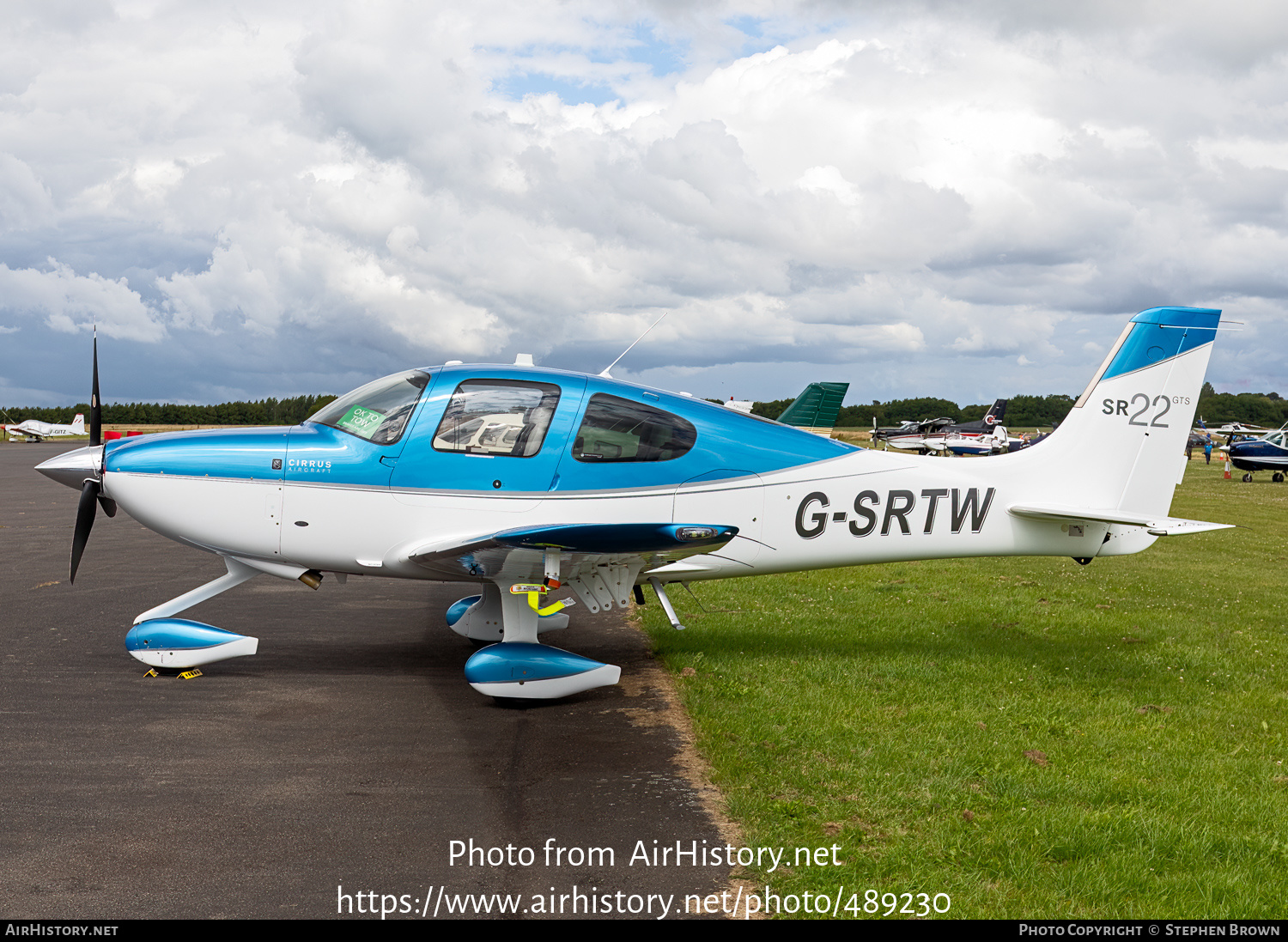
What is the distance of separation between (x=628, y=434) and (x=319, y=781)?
353 cm

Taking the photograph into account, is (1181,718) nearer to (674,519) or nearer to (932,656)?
(932,656)

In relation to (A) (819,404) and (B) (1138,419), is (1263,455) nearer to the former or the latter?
(A) (819,404)

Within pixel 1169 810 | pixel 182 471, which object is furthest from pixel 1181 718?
pixel 182 471

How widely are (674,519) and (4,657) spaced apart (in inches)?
240

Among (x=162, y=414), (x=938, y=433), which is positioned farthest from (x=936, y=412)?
(x=162, y=414)

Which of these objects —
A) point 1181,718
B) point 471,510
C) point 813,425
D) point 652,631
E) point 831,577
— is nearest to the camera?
point 1181,718

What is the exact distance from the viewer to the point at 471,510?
7.27m

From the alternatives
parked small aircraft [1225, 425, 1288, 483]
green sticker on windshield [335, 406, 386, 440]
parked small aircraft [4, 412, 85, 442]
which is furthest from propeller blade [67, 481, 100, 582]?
parked small aircraft [4, 412, 85, 442]

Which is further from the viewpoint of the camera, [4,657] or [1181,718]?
[4,657]

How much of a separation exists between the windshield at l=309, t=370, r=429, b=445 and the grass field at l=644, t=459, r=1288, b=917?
128 inches

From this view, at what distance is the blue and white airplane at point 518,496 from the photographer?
7.26m

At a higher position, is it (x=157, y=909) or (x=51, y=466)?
(x=51, y=466)

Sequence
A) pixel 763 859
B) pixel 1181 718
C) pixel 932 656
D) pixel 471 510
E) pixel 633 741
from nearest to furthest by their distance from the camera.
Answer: pixel 763 859
pixel 633 741
pixel 1181 718
pixel 471 510
pixel 932 656

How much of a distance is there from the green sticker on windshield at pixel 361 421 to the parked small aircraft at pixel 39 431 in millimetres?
80126
